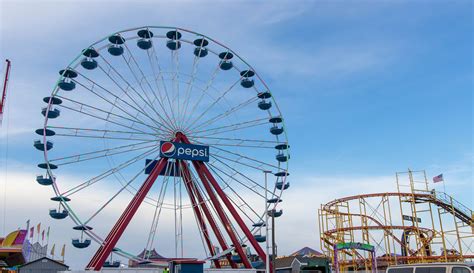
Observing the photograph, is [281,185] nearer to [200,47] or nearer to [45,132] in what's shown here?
[200,47]

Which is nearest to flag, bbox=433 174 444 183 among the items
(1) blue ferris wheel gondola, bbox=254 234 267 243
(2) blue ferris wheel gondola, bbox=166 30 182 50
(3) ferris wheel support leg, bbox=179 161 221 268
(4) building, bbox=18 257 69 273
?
(1) blue ferris wheel gondola, bbox=254 234 267 243

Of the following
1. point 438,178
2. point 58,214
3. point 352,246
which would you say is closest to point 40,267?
point 58,214

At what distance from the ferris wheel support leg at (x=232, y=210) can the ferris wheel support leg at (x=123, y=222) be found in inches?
120

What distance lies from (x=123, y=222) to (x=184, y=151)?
6537 millimetres

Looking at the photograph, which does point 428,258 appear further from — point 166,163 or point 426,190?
point 166,163

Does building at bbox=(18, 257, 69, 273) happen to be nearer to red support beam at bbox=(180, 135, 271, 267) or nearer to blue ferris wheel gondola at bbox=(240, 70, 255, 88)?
red support beam at bbox=(180, 135, 271, 267)

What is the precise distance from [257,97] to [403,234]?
1801cm

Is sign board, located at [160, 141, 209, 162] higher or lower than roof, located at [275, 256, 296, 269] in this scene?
higher

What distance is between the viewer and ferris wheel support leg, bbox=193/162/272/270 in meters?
32.0

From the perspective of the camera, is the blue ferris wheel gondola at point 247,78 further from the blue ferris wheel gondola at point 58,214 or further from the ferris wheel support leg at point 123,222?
the blue ferris wheel gondola at point 58,214

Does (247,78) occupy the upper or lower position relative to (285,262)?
upper

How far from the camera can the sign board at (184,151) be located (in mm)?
32172

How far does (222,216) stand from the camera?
3234cm

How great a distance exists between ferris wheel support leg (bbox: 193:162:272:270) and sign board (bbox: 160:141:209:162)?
65 cm
